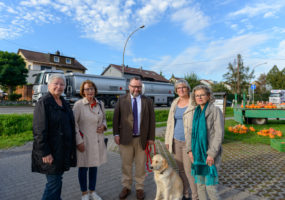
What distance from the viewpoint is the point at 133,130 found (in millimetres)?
Answer: 3318

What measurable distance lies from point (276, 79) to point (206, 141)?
57.6 metres

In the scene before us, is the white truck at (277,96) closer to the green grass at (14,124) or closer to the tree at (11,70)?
the green grass at (14,124)

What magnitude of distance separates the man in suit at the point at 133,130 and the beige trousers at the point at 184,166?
527 millimetres

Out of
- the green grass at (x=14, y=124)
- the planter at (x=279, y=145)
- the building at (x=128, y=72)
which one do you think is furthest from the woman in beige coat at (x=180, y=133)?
the building at (x=128, y=72)

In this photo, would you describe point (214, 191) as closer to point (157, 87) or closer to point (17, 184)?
point (17, 184)

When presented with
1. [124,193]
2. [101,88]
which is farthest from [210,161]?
[101,88]

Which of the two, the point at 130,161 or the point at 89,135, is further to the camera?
the point at 130,161

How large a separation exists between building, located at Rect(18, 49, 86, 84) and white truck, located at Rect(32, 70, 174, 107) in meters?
20.4

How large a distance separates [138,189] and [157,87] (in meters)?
25.3

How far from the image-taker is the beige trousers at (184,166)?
285cm

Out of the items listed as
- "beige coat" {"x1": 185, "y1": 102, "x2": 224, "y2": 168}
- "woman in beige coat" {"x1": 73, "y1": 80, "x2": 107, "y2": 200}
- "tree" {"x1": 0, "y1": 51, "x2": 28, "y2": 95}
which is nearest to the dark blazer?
"woman in beige coat" {"x1": 73, "y1": 80, "x2": 107, "y2": 200}

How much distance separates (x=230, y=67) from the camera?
41.8 m

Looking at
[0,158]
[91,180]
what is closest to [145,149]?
[91,180]

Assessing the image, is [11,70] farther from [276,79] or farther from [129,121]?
[276,79]
